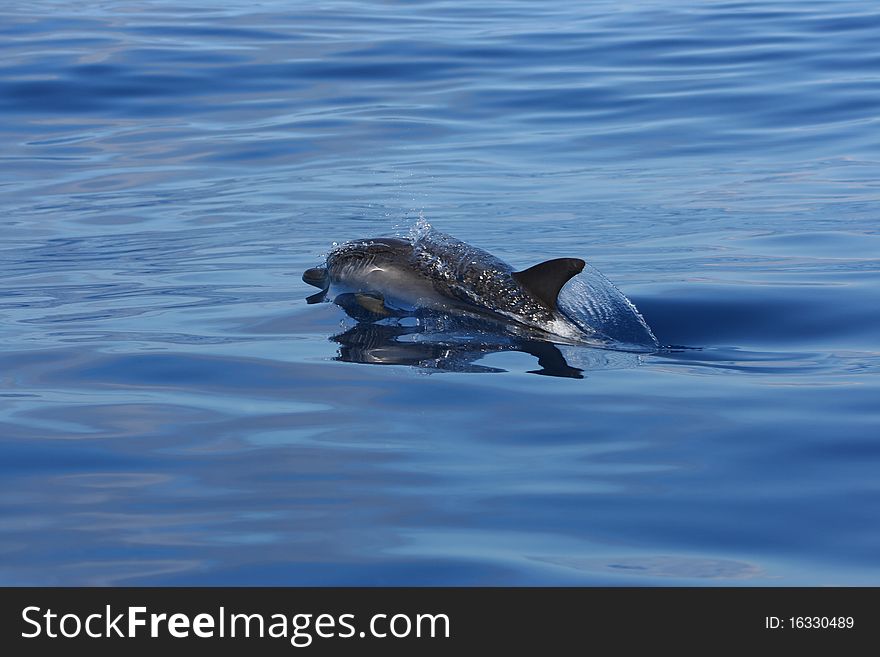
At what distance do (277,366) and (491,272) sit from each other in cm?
198

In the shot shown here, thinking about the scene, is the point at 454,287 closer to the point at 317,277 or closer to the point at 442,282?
the point at 442,282

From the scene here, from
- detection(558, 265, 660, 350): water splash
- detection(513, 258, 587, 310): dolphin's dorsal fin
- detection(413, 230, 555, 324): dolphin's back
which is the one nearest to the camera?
detection(513, 258, 587, 310): dolphin's dorsal fin

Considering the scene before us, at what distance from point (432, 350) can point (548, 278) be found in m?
1.00

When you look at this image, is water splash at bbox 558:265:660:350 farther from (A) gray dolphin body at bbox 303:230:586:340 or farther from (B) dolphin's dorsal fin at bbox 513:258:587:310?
(B) dolphin's dorsal fin at bbox 513:258:587:310

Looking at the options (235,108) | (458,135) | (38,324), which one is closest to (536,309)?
(38,324)

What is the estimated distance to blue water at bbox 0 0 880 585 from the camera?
5.71 m

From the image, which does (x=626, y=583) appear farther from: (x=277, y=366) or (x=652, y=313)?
(x=652, y=313)

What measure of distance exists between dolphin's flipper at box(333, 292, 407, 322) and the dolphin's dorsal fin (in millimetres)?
1091

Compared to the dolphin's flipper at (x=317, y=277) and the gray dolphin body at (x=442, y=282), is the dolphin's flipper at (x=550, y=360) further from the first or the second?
the dolphin's flipper at (x=317, y=277)

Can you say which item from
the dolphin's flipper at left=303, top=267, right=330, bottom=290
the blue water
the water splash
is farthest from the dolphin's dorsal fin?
the dolphin's flipper at left=303, top=267, right=330, bottom=290

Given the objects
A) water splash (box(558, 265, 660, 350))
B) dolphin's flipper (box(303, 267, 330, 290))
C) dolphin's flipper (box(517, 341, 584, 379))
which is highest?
dolphin's flipper (box(303, 267, 330, 290))

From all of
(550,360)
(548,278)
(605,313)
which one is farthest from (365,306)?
(550,360)

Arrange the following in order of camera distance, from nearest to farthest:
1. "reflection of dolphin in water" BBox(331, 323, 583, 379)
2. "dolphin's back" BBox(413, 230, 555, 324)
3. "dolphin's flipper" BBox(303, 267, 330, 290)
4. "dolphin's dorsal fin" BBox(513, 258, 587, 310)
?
"reflection of dolphin in water" BBox(331, 323, 583, 379)
"dolphin's dorsal fin" BBox(513, 258, 587, 310)
"dolphin's back" BBox(413, 230, 555, 324)
"dolphin's flipper" BBox(303, 267, 330, 290)

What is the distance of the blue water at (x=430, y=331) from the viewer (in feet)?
18.7
